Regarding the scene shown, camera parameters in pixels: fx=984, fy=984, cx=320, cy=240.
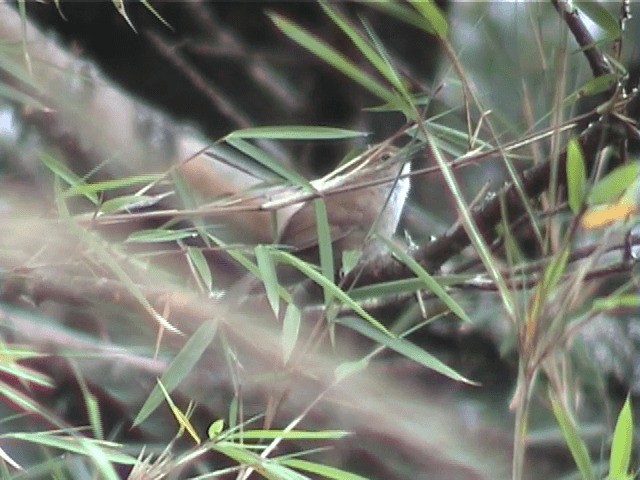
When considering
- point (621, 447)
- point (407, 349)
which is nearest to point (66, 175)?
point (407, 349)

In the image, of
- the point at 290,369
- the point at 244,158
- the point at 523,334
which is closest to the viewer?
the point at 523,334

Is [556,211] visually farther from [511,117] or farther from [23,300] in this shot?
[23,300]

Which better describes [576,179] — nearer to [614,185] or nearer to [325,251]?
[614,185]

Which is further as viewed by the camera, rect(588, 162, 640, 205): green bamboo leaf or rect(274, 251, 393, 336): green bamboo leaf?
rect(274, 251, 393, 336): green bamboo leaf

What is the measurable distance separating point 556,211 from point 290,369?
0.57ft

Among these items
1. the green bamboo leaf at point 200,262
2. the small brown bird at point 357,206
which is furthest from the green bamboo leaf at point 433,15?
the green bamboo leaf at point 200,262

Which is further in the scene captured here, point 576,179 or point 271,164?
point 271,164

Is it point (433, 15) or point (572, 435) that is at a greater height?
point (433, 15)

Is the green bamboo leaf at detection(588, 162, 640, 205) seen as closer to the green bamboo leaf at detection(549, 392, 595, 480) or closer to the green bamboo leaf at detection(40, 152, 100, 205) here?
the green bamboo leaf at detection(549, 392, 595, 480)

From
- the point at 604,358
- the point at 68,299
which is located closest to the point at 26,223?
the point at 68,299

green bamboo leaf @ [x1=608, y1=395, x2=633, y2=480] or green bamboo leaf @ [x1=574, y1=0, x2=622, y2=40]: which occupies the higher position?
green bamboo leaf @ [x1=574, y1=0, x2=622, y2=40]

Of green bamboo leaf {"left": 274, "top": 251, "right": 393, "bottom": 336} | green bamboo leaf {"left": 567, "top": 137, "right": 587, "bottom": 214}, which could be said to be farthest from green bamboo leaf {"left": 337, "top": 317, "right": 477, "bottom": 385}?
green bamboo leaf {"left": 567, "top": 137, "right": 587, "bottom": 214}

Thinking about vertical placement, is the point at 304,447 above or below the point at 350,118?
below

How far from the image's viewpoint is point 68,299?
2.08ft
